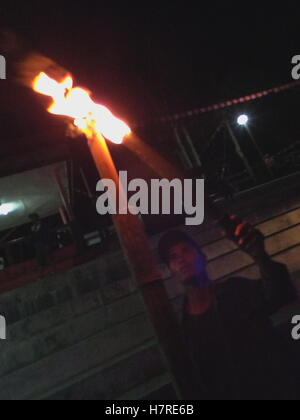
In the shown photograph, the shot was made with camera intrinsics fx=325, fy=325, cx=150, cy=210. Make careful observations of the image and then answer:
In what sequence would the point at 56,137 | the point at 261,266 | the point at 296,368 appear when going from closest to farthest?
the point at 261,266 < the point at 296,368 < the point at 56,137

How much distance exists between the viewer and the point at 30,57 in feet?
11.0

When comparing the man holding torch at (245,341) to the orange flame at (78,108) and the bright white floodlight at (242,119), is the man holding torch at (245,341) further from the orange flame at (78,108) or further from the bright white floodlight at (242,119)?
the bright white floodlight at (242,119)

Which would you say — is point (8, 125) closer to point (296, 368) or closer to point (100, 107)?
point (100, 107)

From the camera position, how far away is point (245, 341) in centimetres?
262

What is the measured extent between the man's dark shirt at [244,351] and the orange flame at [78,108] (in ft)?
5.80

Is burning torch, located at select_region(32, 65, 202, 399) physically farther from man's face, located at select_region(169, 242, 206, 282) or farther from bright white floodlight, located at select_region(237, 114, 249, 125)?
bright white floodlight, located at select_region(237, 114, 249, 125)

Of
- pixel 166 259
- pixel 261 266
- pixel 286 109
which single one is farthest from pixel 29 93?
pixel 286 109

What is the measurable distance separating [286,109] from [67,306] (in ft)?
49.2

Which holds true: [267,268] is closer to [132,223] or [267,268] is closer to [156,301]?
[156,301]

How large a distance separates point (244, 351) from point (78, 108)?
8.13 ft

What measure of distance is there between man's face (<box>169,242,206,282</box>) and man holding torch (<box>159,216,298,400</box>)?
0.25m

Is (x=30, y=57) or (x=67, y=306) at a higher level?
(x=30, y=57)

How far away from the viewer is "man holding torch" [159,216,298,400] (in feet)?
8.09

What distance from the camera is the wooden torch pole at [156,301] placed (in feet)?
7.85
